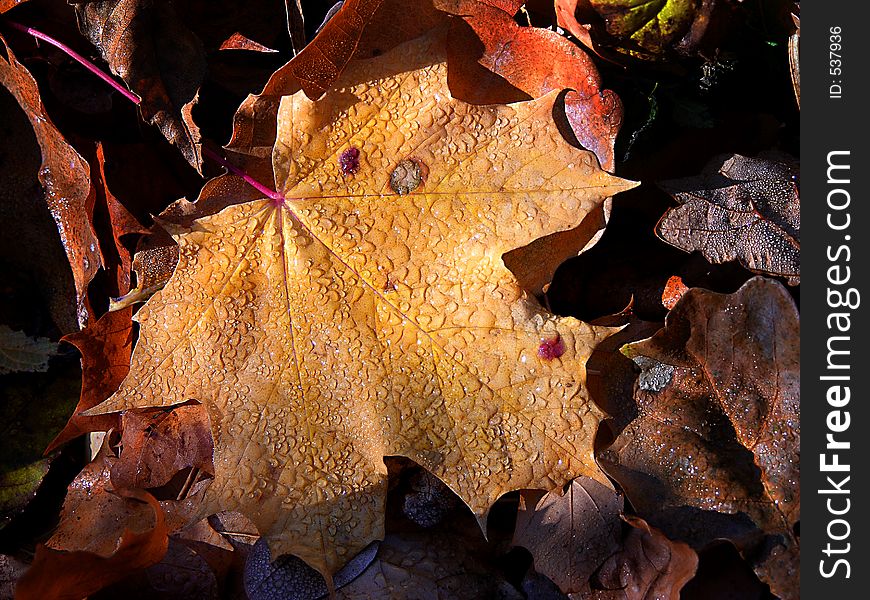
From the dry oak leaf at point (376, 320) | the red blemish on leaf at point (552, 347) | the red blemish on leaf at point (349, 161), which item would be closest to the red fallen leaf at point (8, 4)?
the dry oak leaf at point (376, 320)

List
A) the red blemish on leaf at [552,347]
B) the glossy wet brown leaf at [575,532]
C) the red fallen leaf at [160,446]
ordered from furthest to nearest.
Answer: the red fallen leaf at [160,446] < the glossy wet brown leaf at [575,532] < the red blemish on leaf at [552,347]

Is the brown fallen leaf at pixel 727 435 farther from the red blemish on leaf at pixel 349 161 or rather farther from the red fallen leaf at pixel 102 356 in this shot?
the red fallen leaf at pixel 102 356

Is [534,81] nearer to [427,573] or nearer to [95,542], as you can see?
[427,573]

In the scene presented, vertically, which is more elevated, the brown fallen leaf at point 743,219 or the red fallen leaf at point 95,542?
the brown fallen leaf at point 743,219

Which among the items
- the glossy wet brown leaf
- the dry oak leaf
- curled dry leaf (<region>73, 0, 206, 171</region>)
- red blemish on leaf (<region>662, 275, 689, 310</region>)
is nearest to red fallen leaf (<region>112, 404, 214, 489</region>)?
the dry oak leaf

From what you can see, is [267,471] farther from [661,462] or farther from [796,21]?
[796,21]

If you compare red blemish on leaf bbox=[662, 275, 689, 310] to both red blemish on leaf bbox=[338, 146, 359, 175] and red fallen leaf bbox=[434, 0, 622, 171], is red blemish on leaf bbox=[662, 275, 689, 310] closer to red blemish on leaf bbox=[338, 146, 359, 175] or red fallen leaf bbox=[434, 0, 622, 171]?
red fallen leaf bbox=[434, 0, 622, 171]
